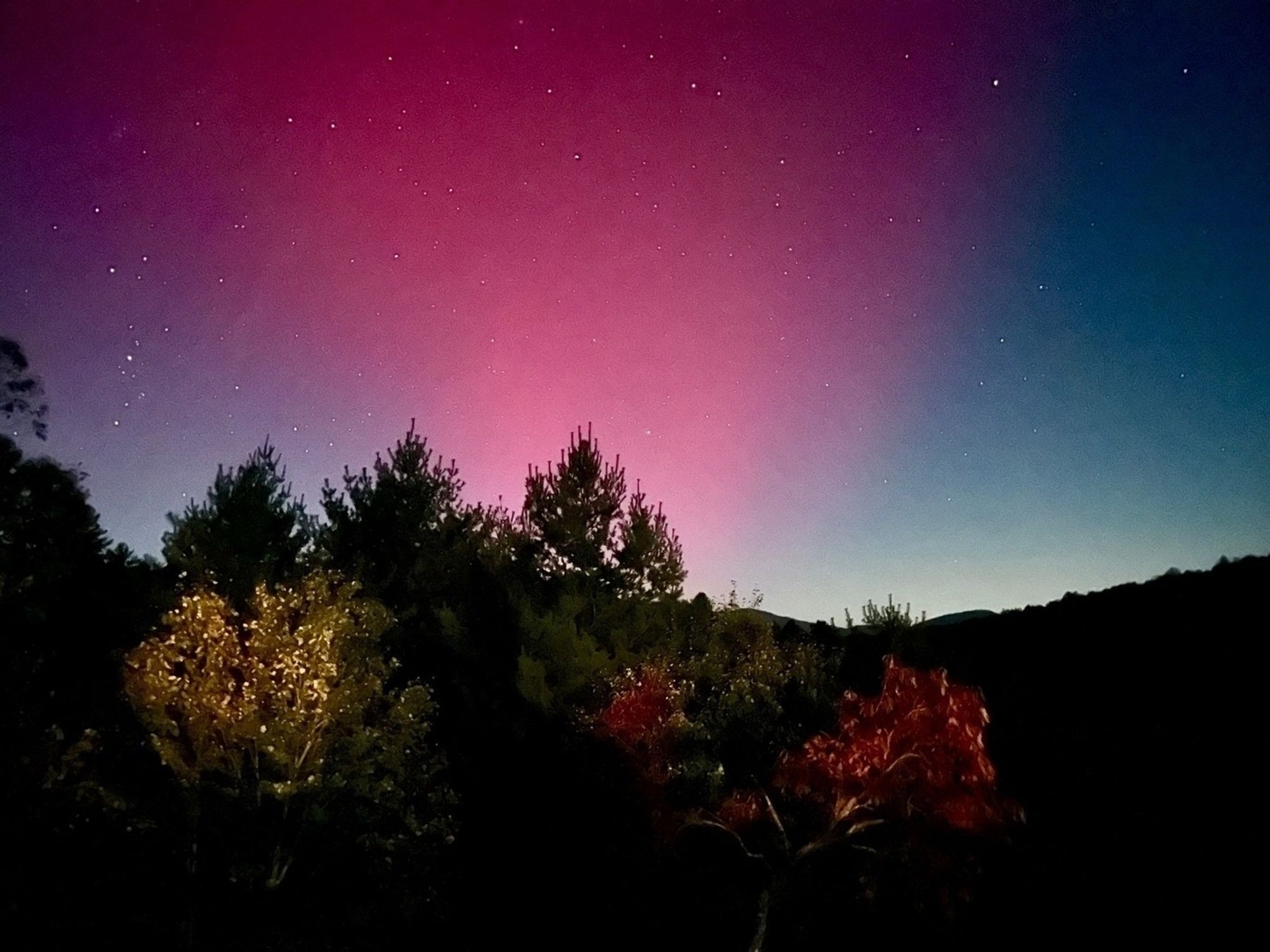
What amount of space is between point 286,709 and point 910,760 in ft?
45.4

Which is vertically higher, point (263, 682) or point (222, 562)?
point (222, 562)

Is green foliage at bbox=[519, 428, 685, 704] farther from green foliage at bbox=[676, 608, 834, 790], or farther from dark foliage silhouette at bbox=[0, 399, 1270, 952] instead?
green foliage at bbox=[676, 608, 834, 790]

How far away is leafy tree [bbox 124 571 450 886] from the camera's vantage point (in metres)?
16.4

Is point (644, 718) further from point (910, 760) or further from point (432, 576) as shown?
point (432, 576)

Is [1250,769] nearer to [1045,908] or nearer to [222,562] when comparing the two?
[1045,908]

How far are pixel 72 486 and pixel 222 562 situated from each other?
6662mm

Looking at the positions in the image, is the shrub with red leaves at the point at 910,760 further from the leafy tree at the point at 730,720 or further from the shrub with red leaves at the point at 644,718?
Result: the shrub with red leaves at the point at 644,718

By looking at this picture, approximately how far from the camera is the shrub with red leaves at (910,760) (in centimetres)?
1587

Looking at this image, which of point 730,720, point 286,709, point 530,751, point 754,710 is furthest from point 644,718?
point 530,751

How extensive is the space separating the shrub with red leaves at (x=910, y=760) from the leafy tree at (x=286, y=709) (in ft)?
31.9

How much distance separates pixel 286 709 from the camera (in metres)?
16.6

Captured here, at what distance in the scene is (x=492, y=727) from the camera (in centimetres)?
3180

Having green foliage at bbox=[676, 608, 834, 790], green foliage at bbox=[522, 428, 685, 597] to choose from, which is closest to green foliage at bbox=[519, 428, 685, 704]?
green foliage at bbox=[522, 428, 685, 597]

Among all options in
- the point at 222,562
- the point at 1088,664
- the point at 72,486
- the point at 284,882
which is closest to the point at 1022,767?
the point at 1088,664
